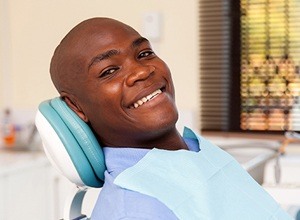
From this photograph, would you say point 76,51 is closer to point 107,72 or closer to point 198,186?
point 107,72

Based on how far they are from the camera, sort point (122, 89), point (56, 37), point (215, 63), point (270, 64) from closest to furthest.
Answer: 1. point (122, 89)
2. point (270, 64)
3. point (215, 63)
4. point (56, 37)

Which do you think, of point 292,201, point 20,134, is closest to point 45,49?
point 20,134

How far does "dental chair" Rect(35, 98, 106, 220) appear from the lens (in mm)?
1037

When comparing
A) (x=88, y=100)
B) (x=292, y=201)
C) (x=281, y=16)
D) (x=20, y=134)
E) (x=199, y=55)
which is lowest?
(x=20, y=134)

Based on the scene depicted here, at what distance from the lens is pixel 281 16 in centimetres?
251

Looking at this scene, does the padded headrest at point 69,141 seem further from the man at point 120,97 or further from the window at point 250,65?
the window at point 250,65

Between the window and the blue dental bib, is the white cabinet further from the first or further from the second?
the blue dental bib

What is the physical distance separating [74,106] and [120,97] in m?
0.13

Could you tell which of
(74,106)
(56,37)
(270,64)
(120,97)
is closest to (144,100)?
(120,97)

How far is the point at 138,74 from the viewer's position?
38.4 inches

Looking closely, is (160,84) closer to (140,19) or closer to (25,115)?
(140,19)

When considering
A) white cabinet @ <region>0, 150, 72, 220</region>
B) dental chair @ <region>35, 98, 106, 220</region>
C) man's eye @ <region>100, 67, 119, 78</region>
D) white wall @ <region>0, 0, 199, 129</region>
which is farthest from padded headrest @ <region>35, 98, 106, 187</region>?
white wall @ <region>0, 0, 199, 129</region>

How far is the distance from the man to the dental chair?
0.07 ft

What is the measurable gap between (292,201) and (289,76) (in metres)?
0.92
